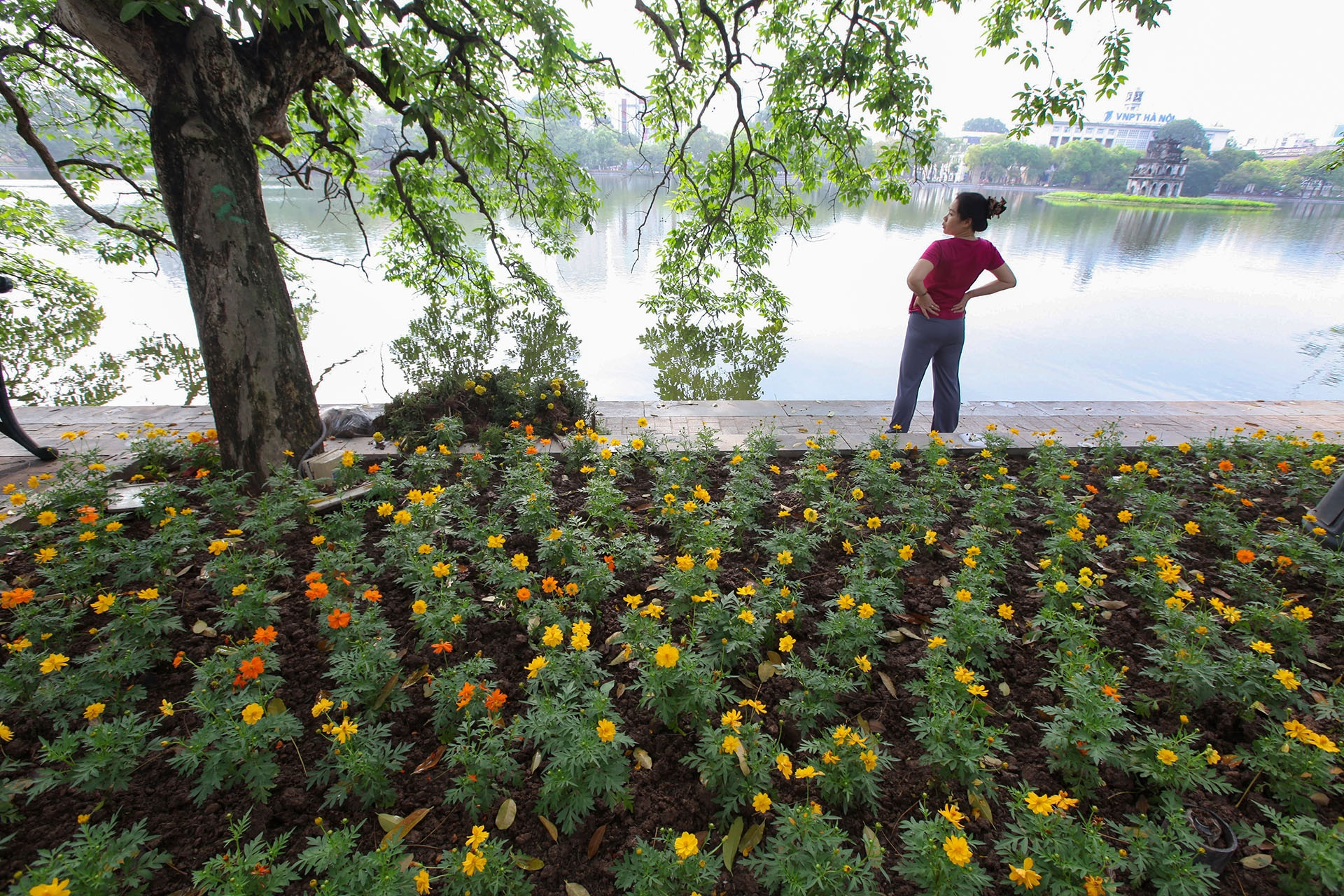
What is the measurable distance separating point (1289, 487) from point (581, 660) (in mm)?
4143

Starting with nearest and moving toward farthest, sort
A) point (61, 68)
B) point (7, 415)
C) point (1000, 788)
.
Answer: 1. point (1000, 788)
2. point (7, 415)
3. point (61, 68)

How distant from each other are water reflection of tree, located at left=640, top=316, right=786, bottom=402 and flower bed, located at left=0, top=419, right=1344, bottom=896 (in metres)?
4.56

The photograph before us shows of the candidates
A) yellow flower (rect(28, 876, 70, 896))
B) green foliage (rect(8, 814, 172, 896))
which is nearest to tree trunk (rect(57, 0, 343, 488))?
green foliage (rect(8, 814, 172, 896))

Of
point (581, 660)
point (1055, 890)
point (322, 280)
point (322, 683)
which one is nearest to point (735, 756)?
point (581, 660)

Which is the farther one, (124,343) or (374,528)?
(124,343)

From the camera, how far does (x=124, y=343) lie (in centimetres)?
773

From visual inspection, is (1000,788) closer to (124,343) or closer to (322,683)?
(322,683)

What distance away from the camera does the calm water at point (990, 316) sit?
7.72 m

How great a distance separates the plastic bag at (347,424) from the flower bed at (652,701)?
1186 millimetres

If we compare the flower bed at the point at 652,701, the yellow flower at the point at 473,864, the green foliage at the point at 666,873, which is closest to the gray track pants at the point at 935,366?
the flower bed at the point at 652,701

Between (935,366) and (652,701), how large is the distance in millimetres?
3370

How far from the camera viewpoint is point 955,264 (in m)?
3.71

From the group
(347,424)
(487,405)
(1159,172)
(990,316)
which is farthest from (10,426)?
(1159,172)

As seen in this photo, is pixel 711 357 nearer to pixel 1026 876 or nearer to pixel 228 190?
pixel 228 190
